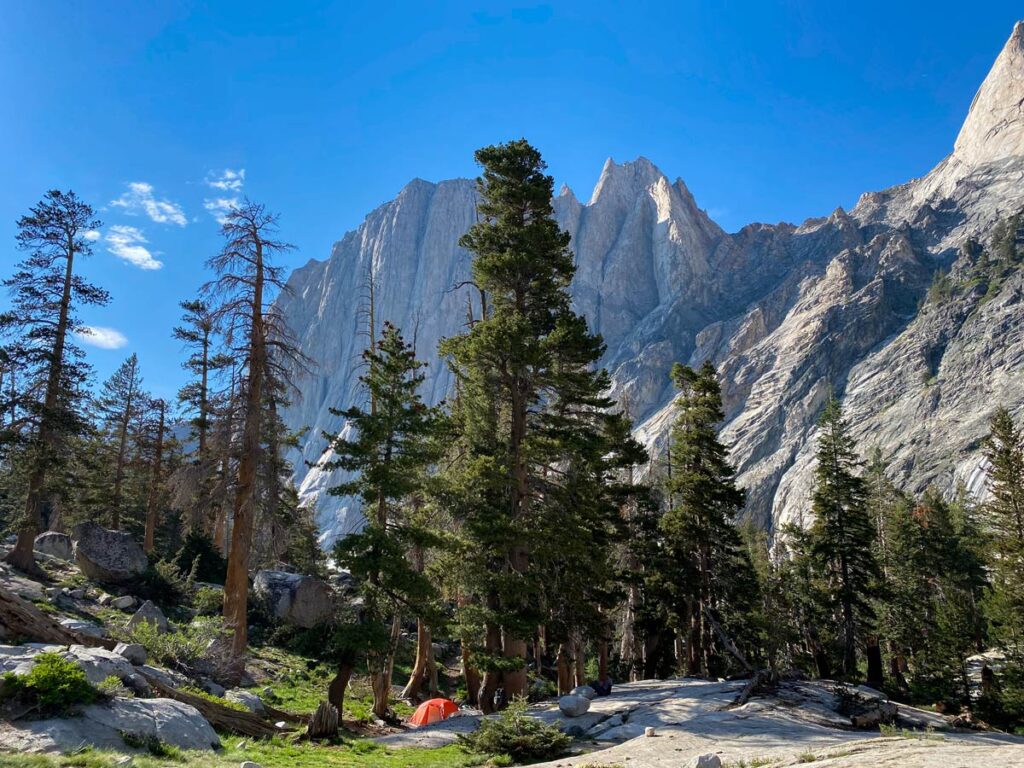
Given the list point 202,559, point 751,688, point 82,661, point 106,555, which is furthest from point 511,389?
point 202,559

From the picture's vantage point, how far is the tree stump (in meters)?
13.5

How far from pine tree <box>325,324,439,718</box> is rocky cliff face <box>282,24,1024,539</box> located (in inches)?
1710

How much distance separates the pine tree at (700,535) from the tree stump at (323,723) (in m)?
15.9

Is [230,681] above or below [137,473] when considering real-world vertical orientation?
below

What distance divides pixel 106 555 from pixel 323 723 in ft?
51.6

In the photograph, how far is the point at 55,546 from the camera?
27.4m

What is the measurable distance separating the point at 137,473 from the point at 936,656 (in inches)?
1696

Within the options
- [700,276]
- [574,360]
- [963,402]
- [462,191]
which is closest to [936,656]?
[574,360]

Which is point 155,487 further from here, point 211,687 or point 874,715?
point 874,715

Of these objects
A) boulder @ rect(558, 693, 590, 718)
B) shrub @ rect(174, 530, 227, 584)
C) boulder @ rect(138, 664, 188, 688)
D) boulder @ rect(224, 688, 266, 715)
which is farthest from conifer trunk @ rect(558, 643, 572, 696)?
shrub @ rect(174, 530, 227, 584)

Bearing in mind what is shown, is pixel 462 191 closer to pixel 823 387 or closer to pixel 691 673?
pixel 823 387

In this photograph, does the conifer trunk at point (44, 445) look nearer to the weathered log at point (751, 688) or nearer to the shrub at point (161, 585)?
the shrub at point (161, 585)

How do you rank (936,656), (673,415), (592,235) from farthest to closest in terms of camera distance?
(592,235) → (673,415) → (936,656)

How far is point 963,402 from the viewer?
284 feet
